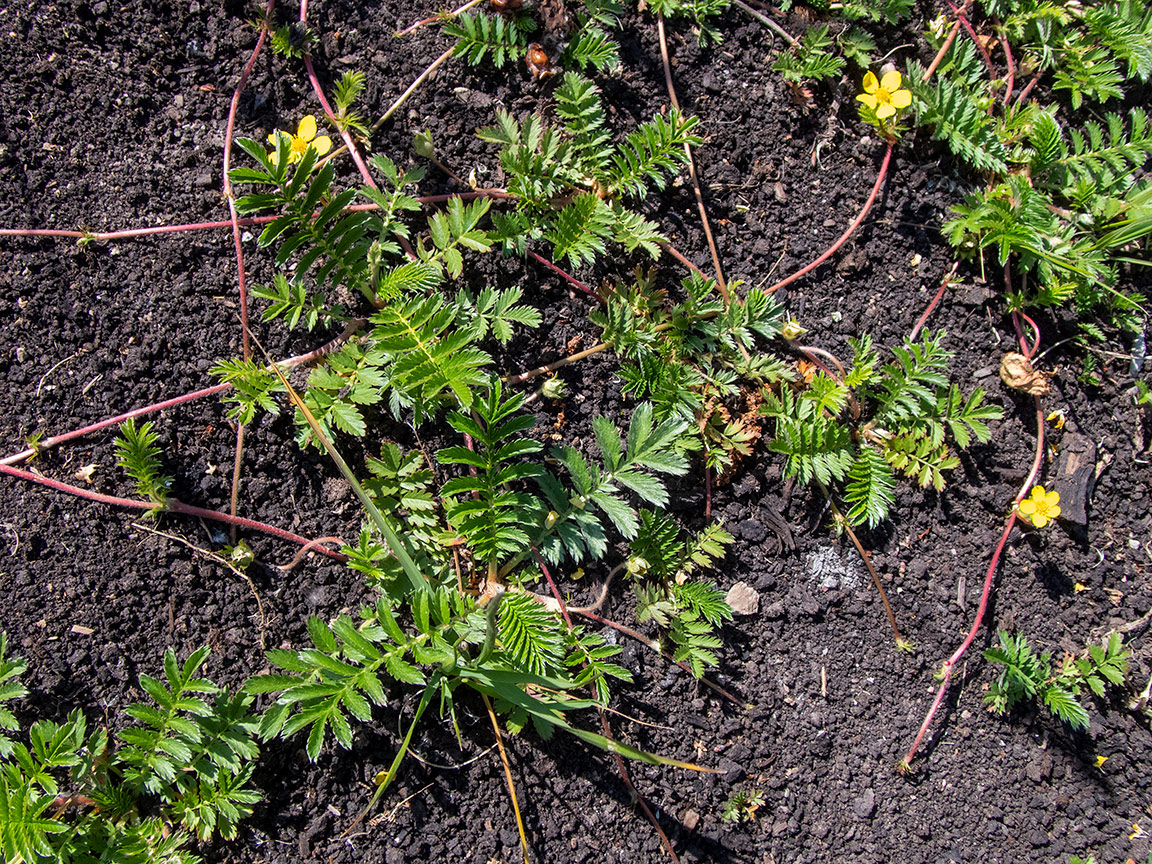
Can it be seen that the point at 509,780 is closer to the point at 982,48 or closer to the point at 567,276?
the point at 567,276

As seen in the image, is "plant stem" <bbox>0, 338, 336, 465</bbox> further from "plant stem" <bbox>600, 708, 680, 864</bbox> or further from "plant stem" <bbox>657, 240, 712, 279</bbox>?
"plant stem" <bbox>600, 708, 680, 864</bbox>

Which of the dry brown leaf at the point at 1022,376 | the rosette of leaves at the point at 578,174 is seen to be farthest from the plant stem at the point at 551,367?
the dry brown leaf at the point at 1022,376

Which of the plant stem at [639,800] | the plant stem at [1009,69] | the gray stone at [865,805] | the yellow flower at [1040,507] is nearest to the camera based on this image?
the plant stem at [639,800]

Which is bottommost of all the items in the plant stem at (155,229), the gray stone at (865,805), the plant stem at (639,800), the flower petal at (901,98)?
the gray stone at (865,805)

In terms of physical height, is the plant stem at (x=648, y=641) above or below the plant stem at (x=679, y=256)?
below

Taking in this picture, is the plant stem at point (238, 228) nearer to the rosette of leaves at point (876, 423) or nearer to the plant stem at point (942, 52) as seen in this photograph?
the rosette of leaves at point (876, 423)

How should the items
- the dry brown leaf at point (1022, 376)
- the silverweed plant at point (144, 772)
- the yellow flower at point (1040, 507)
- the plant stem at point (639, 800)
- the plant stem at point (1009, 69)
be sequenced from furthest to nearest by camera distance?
the plant stem at point (1009, 69), the dry brown leaf at point (1022, 376), the yellow flower at point (1040, 507), the plant stem at point (639, 800), the silverweed plant at point (144, 772)

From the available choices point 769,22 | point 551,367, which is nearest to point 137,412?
point 551,367
